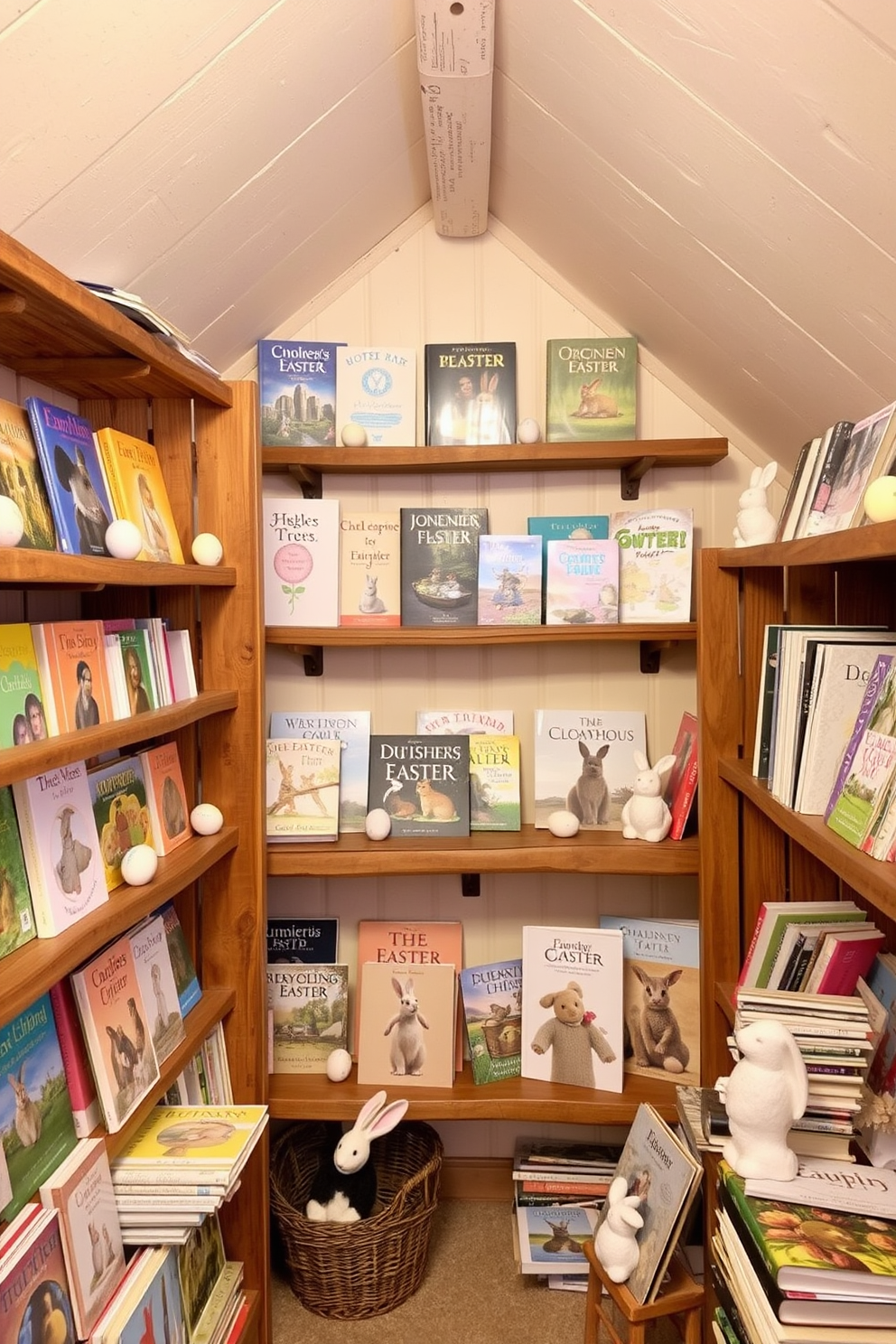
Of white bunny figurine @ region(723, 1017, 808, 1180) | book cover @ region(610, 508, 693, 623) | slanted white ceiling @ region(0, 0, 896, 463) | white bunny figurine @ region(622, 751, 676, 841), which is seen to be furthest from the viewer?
book cover @ region(610, 508, 693, 623)

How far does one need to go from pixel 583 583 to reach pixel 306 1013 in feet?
3.75

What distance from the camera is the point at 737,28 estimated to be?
1.08 meters

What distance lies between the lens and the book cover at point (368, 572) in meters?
2.17

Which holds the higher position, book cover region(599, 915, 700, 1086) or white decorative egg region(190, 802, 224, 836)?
white decorative egg region(190, 802, 224, 836)


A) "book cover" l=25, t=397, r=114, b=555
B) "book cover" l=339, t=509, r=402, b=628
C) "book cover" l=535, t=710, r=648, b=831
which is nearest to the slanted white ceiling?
"book cover" l=25, t=397, r=114, b=555

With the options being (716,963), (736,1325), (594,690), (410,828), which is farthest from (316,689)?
(736,1325)

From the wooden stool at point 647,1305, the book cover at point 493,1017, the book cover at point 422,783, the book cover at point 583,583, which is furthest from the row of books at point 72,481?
the wooden stool at point 647,1305

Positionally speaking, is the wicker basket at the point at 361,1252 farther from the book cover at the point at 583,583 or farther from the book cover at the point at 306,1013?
the book cover at the point at 583,583

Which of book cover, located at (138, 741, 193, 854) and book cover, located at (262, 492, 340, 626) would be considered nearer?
book cover, located at (138, 741, 193, 854)

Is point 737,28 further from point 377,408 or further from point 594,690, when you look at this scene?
point 594,690

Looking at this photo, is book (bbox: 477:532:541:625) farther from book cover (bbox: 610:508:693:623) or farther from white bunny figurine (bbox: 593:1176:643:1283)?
white bunny figurine (bbox: 593:1176:643:1283)

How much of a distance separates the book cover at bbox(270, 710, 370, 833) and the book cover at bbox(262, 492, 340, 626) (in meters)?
0.22

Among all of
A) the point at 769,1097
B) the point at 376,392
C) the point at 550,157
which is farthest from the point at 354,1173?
the point at 550,157

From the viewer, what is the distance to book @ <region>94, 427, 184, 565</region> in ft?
4.85
